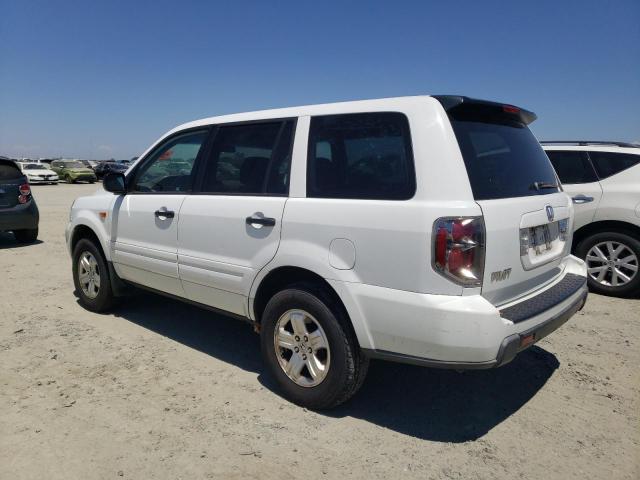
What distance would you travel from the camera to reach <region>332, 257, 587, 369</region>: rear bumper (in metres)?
2.34

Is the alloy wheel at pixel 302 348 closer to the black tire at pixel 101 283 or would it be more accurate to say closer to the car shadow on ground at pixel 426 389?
Answer: the car shadow on ground at pixel 426 389

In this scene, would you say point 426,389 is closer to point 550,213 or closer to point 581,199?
point 550,213

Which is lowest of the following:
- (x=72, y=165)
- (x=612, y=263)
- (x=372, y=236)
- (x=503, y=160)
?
(x=612, y=263)

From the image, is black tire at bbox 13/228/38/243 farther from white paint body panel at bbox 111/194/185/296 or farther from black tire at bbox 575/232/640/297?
black tire at bbox 575/232/640/297

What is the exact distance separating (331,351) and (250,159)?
150 centimetres

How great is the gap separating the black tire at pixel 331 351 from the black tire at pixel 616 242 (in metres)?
4.07

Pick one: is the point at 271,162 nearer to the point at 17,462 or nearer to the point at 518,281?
the point at 518,281

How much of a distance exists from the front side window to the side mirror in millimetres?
101

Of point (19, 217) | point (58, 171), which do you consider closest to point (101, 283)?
point (19, 217)

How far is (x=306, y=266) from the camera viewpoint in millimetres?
2824

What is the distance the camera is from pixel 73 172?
110ft

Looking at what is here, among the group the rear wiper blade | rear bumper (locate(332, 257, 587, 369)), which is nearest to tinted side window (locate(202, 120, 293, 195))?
rear bumper (locate(332, 257, 587, 369))

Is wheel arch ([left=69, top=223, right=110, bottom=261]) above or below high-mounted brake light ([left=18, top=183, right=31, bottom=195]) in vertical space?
below

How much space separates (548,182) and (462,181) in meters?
1.11
